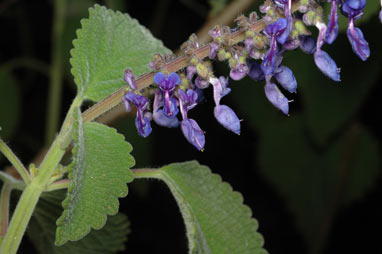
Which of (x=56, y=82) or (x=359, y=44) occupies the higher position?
(x=56, y=82)

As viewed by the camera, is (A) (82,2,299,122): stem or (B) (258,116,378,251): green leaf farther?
(B) (258,116,378,251): green leaf

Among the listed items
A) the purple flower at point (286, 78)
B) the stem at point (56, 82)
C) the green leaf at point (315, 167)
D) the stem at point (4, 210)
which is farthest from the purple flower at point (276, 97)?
the green leaf at point (315, 167)

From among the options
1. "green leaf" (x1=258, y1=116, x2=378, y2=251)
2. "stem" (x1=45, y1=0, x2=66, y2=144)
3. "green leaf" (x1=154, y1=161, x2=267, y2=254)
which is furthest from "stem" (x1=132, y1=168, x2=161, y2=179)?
"green leaf" (x1=258, y1=116, x2=378, y2=251)

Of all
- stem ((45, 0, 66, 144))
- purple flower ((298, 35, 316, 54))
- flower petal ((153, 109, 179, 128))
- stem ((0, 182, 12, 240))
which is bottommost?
purple flower ((298, 35, 316, 54))

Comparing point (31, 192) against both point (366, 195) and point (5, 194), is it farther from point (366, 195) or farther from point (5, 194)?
point (366, 195)

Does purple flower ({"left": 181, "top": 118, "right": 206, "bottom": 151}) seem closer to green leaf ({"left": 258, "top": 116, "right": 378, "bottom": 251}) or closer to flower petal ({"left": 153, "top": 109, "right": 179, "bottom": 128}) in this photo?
flower petal ({"left": 153, "top": 109, "right": 179, "bottom": 128})

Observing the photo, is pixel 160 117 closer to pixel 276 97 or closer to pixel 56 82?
pixel 276 97

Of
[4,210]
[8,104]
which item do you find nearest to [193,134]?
[4,210]
